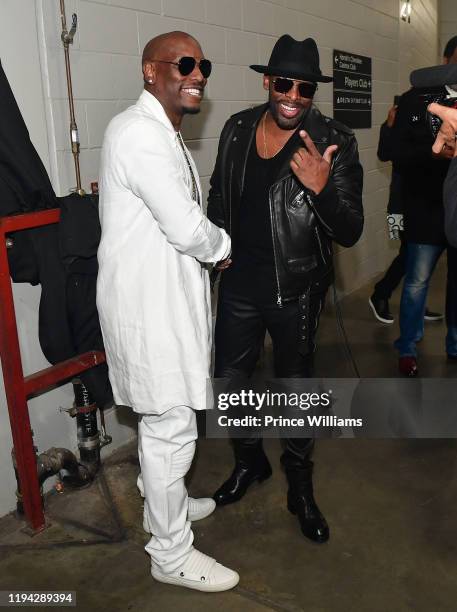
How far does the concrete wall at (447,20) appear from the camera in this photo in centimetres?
1135

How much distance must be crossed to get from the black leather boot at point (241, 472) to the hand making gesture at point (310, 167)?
1129mm

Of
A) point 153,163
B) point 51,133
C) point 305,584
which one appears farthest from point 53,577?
point 51,133

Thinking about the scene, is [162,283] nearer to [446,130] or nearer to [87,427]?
[446,130]

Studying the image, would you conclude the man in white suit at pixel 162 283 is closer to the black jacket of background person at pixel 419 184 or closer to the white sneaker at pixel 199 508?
the white sneaker at pixel 199 508

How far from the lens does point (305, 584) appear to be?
2.08 meters

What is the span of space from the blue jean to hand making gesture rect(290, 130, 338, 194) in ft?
5.81

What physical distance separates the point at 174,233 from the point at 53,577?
4.28 feet

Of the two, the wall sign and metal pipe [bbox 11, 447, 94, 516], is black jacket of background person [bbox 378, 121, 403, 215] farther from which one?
metal pipe [bbox 11, 447, 94, 516]

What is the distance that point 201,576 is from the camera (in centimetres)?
204

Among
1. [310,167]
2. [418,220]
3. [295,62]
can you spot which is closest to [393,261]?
[418,220]

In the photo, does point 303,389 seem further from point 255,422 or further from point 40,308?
point 40,308

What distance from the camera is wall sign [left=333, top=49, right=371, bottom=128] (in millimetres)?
4938

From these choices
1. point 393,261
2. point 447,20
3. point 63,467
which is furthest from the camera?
point 447,20

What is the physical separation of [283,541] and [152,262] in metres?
1.20
